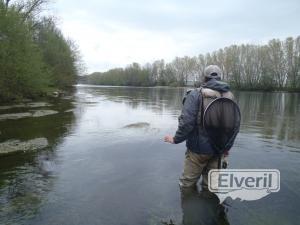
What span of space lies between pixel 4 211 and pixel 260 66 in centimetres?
11866

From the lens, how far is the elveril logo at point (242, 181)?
14.6 ft

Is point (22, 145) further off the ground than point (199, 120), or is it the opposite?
point (199, 120)

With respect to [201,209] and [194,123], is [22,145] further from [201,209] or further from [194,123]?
[194,123]

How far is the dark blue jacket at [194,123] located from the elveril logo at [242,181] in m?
0.49

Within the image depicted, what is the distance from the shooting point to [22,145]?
436 inches

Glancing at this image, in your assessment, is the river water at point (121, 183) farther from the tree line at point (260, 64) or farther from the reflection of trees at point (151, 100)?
the tree line at point (260, 64)

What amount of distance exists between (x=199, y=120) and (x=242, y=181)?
1.24 metres

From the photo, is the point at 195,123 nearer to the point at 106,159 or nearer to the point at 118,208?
the point at 118,208

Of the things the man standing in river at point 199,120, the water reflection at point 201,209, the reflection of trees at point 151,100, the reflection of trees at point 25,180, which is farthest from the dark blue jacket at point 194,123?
the reflection of trees at point 151,100

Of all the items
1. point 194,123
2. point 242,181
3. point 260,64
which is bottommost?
point 242,181

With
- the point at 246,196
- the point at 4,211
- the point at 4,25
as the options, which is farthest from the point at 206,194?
the point at 4,25

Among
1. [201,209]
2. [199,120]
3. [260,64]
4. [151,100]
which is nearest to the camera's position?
[199,120]

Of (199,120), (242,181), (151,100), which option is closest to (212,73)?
(199,120)

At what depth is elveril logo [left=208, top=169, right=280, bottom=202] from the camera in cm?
444
